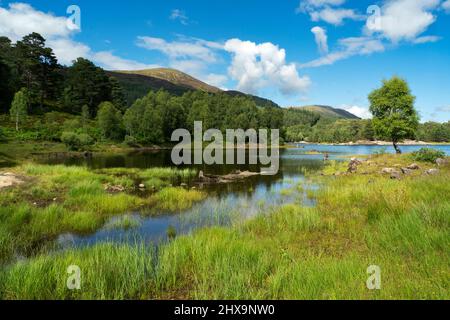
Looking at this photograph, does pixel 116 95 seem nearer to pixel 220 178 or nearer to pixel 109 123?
pixel 109 123

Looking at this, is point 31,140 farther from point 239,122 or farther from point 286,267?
point 239,122

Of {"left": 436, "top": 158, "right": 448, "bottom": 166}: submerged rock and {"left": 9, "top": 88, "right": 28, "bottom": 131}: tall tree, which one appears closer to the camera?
{"left": 436, "top": 158, "right": 448, "bottom": 166}: submerged rock

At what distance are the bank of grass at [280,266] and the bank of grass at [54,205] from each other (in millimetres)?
5062

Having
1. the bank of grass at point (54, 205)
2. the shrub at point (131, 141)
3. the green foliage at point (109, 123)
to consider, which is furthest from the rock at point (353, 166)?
the green foliage at point (109, 123)

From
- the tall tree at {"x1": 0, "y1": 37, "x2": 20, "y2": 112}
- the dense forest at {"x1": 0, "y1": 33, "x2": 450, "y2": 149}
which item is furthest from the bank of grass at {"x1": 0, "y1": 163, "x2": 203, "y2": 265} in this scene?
the tall tree at {"x1": 0, "y1": 37, "x2": 20, "y2": 112}

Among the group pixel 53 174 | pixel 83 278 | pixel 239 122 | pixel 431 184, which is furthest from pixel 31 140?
pixel 239 122

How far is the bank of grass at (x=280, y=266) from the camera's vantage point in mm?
7141

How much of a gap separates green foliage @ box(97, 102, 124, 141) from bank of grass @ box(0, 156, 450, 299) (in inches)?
3434

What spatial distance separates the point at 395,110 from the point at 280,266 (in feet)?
173

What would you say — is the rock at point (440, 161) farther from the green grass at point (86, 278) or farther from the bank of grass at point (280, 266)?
the green grass at point (86, 278)

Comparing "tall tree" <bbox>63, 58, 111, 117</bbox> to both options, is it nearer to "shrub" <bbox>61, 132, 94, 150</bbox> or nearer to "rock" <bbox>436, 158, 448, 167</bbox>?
"shrub" <bbox>61, 132, 94, 150</bbox>

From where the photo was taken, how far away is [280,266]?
8508 mm

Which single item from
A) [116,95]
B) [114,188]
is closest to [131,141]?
[116,95]

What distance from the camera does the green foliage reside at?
89875 millimetres
